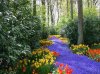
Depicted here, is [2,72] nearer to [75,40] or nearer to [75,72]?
[75,72]

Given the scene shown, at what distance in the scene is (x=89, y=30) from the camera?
58.7 feet

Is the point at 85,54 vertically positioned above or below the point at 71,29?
below

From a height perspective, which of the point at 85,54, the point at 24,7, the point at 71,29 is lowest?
the point at 85,54

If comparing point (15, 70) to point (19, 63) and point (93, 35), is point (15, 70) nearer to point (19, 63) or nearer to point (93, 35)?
point (19, 63)

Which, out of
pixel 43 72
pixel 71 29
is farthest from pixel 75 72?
pixel 71 29

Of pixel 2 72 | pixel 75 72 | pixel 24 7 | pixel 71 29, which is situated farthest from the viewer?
pixel 71 29

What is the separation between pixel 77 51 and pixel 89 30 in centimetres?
379

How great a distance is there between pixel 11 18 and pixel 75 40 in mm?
12008

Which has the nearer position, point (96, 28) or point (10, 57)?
point (10, 57)

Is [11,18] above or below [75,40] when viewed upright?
above

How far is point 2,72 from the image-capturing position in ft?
23.6

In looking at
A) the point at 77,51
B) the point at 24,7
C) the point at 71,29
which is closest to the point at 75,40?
the point at 71,29

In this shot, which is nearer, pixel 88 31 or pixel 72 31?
pixel 72 31

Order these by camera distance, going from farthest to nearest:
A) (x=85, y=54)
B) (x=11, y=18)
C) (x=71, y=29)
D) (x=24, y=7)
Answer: (x=71, y=29) < (x=85, y=54) < (x=24, y=7) < (x=11, y=18)
